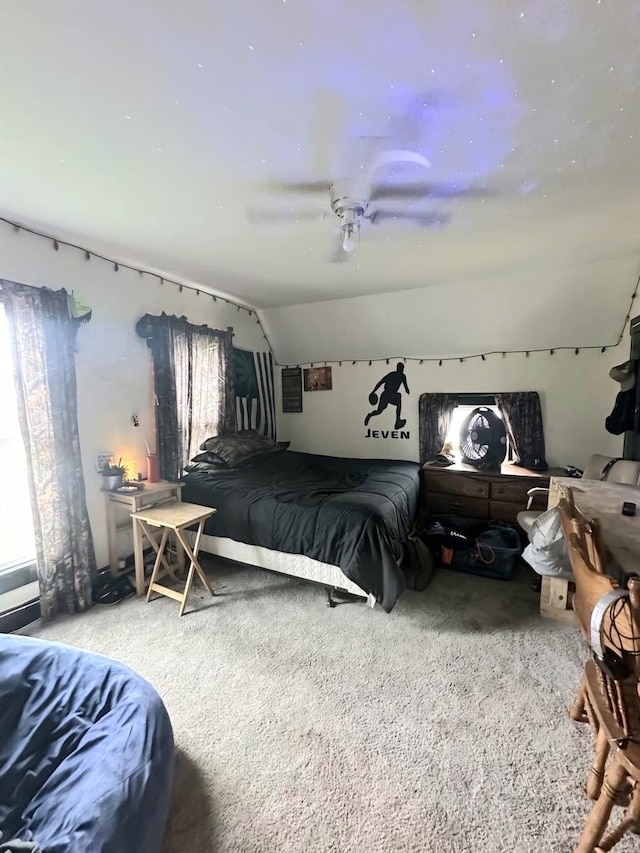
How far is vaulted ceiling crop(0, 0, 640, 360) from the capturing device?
37.8 inches

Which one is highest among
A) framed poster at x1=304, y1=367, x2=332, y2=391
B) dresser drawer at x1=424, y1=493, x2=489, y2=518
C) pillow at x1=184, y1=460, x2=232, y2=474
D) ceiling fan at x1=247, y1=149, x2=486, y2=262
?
ceiling fan at x1=247, y1=149, x2=486, y2=262

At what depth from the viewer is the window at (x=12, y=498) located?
91.7 inches

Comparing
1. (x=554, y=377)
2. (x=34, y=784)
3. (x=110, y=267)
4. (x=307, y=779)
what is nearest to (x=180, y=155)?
(x=110, y=267)

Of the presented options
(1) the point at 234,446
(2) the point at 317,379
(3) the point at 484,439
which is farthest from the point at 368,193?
(2) the point at 317,379

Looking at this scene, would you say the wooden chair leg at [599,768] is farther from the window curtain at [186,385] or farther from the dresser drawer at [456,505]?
the window curtain at [186,385]

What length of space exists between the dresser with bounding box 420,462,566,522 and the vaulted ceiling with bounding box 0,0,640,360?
176cm

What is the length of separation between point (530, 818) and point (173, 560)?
262cm

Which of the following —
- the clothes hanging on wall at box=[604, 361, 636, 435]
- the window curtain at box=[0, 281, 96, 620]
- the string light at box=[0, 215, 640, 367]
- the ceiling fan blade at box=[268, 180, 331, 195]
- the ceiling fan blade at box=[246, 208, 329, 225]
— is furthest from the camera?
the clothes hanging on wall at box=[604, 361, 636, 435]

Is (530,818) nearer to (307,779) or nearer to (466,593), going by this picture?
(307,779)

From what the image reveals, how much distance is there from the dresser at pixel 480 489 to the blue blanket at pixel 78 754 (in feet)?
9.59

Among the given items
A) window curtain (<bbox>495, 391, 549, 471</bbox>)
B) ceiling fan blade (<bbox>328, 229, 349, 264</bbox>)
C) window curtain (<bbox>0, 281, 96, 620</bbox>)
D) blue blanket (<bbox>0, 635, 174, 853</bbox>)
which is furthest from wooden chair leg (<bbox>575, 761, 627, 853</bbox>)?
window curtain (<bbox>495, 391, 549, 471</bbox>)

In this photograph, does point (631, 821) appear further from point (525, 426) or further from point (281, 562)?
point (525, 426)

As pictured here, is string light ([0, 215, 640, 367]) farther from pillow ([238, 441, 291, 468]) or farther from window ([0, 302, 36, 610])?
pillow ([238, 441, 291, 468])

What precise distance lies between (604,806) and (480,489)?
258 centimetres
